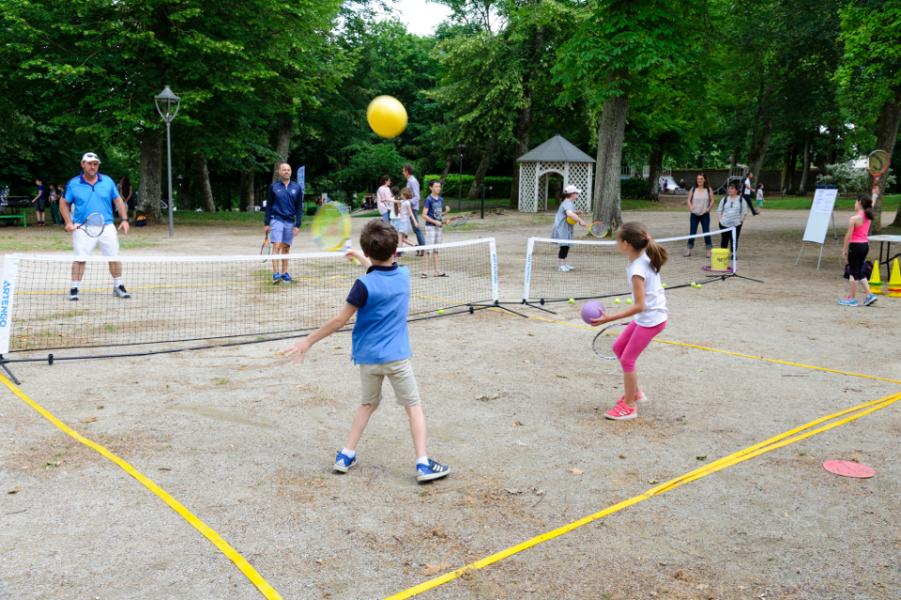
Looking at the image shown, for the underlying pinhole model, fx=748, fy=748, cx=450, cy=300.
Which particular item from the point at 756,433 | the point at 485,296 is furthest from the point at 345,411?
the point at 485,296

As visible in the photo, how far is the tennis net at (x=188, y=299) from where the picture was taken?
8945mm

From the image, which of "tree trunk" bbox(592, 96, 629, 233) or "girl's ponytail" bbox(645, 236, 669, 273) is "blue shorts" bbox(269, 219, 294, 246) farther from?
"tree trunk" bbox(592, 96, 629, 233)

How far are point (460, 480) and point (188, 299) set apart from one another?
843cm

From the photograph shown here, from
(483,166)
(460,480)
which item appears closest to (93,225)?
(460,480)

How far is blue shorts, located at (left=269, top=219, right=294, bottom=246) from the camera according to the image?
1305cm

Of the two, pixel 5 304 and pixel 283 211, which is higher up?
pixel 283 211

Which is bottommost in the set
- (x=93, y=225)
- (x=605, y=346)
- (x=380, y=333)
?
(x=605, y=346)

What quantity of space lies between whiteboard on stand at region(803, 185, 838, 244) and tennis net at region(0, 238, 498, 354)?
282 inches

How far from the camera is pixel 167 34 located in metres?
27.2

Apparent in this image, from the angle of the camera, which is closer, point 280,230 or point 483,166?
point 280,230

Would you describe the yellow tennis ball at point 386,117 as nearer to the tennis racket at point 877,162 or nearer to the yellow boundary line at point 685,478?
the yellow boundary line at point 685,478

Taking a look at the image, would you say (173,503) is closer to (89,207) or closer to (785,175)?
(89,207)

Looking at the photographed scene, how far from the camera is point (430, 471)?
194 inches

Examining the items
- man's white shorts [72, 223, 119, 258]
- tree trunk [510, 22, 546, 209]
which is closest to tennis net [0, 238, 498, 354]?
man's white shorts [72, 223, 119, 258]
